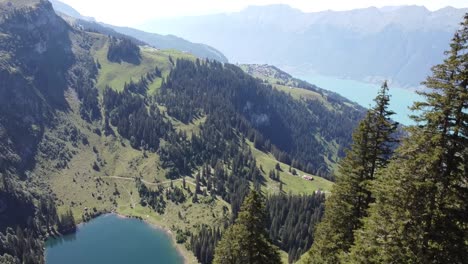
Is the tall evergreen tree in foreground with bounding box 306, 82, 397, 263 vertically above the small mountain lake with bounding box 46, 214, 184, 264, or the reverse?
the tall evergreen tree in foreground with bounding box 306, 82, 397, 263

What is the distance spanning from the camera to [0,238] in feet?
556

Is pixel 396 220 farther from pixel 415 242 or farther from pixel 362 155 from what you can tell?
pixel 362 155

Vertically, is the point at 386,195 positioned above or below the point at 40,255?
above

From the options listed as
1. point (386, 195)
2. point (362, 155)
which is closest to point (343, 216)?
point (362, 155)

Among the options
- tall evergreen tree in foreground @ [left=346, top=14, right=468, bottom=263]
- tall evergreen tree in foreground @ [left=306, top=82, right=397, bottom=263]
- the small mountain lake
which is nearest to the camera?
tall evergreen tree in foreground @ [left=346, top=14, right=468, bottom=263]

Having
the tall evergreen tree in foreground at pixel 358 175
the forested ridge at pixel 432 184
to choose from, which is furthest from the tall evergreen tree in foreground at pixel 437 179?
the tall evergreen tree in foreground at pixel 358 175

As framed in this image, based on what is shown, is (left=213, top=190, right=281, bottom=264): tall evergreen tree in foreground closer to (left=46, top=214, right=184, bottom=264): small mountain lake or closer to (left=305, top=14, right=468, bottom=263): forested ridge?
(left=305, top=14, right=468, bottom=263): forested ridge

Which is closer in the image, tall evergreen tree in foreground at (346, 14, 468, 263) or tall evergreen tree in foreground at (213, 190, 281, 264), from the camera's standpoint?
tall evergreen tree in foreground at (346, 14, 468, 263)

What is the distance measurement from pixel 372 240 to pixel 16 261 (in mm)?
163637

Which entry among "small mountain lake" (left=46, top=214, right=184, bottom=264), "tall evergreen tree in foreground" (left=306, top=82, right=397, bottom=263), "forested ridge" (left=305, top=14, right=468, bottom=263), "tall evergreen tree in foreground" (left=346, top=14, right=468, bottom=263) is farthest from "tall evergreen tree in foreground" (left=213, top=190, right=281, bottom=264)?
"small mountain lake" (left=46, top=214, right=184, bottom=264)

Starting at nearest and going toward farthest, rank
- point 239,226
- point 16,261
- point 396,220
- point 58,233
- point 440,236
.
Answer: point 440,236
point 396,220
point 239,226
point 16,261
point 58,233

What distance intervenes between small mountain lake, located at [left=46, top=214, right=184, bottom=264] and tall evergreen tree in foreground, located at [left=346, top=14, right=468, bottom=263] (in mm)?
154794

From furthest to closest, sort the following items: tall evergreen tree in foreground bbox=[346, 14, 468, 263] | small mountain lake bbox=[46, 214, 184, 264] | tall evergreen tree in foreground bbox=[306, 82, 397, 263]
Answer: small mountain lake bbox=[46, 214, 184, 264], tall evergreen tree in foreground bbox=[306, 82, 397, 263], tall evergreen tree in foreground bbox=[346, 14, 468, 263]

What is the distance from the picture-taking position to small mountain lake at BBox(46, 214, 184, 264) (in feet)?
Answer: 563
